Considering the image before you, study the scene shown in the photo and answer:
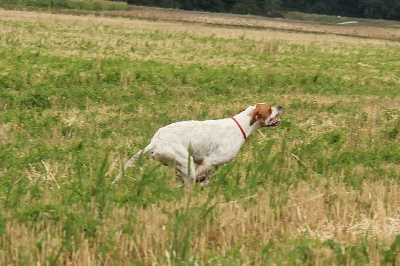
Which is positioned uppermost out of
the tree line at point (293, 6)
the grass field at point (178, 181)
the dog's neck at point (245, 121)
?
the dog's neck at point (245, 121)

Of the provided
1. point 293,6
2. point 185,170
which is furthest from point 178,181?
point 293,6

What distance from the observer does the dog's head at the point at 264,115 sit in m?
8.85

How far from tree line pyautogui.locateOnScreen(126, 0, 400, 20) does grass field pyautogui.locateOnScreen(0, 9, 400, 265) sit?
66118mm

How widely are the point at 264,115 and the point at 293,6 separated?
320ft

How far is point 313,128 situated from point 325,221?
18.8 ft

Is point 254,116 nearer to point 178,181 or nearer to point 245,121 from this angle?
point 245,121

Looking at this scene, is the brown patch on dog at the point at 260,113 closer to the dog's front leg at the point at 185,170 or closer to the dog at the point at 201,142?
the dog at the point at 201,142

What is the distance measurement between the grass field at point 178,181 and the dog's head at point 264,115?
0.33m

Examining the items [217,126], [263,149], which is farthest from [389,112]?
[217,126]

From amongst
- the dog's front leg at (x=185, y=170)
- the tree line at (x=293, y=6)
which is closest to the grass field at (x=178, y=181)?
the dog's front leg at (x=185, y=170)

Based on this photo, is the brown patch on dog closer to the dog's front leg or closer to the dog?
the dog

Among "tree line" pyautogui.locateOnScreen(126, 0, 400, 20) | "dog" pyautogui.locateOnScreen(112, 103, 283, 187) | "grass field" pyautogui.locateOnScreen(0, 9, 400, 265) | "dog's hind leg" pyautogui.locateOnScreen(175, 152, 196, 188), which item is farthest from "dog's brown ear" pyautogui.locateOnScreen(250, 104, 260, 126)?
"tree line" pyautogui.locateOnScreen(126, 0, 400, 20)

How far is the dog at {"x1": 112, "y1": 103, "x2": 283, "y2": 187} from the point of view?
789 cm

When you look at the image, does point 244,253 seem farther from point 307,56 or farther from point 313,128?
point 307,56
